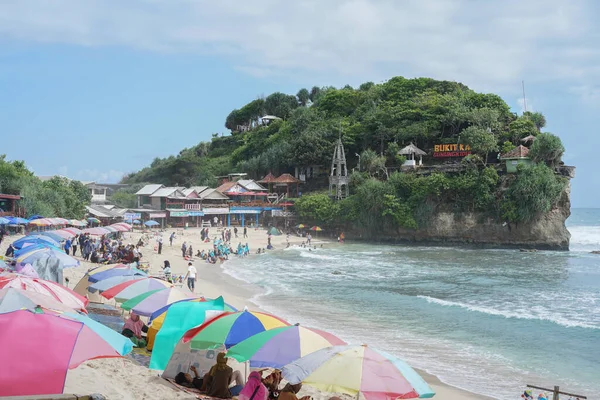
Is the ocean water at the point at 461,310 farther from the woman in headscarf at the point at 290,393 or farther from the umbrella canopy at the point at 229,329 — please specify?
the woman in headscarf at the point at 290,393

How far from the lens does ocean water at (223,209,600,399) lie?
41.6ft

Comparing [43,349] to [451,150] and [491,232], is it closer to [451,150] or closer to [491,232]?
[491,232]

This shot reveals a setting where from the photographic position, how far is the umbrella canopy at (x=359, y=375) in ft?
20.1

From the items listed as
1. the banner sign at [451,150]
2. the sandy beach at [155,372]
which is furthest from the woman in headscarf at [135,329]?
the banner sign at [451,150]

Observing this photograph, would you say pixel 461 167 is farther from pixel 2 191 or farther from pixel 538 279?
pixel 2 191

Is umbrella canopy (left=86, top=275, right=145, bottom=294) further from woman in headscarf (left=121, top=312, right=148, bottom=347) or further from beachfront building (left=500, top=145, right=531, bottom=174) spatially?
beachfront building (left=500, top=145, right=531, bottom=174)

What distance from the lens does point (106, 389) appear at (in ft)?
26.3

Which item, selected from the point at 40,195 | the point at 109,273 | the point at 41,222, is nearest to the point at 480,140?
the point at 41,222

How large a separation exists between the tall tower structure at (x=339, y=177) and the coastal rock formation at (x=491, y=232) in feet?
22.7

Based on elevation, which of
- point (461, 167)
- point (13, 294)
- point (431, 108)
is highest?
point (431, 108)

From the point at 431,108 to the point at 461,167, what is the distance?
36.8ft

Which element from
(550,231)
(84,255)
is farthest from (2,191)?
(550,231)

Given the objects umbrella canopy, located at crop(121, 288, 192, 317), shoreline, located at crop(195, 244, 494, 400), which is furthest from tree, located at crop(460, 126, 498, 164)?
umbrella canopy, located at crop(121, 288, 192, 317)

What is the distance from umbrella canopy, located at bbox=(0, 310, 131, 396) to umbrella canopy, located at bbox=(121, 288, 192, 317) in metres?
3.89
